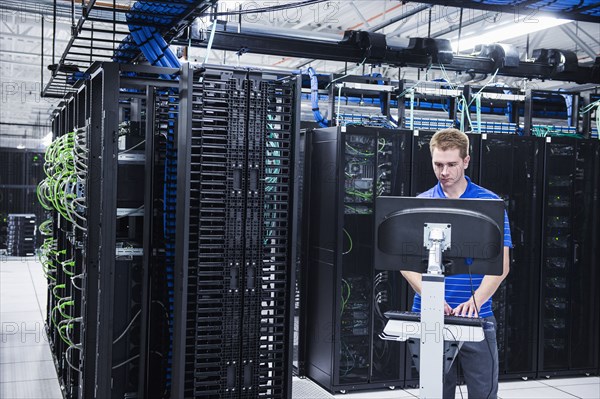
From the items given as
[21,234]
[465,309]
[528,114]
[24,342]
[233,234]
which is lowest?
[24,342]

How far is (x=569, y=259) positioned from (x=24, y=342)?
5319 mm

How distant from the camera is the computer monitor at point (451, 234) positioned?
2.26 metres

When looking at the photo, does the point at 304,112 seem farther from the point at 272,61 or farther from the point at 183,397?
the point at 183,397

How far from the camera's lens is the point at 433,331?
2178 mm

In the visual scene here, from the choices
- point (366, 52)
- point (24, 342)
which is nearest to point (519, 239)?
point (366, 52)

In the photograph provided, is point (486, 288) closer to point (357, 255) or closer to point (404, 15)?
point (357, 255)

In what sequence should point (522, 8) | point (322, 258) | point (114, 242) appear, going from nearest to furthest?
point (114, 242) < point (522, 8) < point (322, 258)

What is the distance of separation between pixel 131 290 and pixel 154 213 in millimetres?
458

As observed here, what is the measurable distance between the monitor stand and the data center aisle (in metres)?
3.44

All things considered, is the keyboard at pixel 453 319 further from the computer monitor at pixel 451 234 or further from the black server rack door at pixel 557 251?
the black server rack door at pixel 557 251

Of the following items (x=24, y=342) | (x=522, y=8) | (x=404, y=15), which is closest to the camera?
(x=522, y=8)

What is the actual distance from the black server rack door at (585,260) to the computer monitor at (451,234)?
372cm

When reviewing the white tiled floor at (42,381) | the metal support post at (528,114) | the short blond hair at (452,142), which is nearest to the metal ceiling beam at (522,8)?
the short blond hair at (452,142)

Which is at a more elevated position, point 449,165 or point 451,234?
point 449,165
